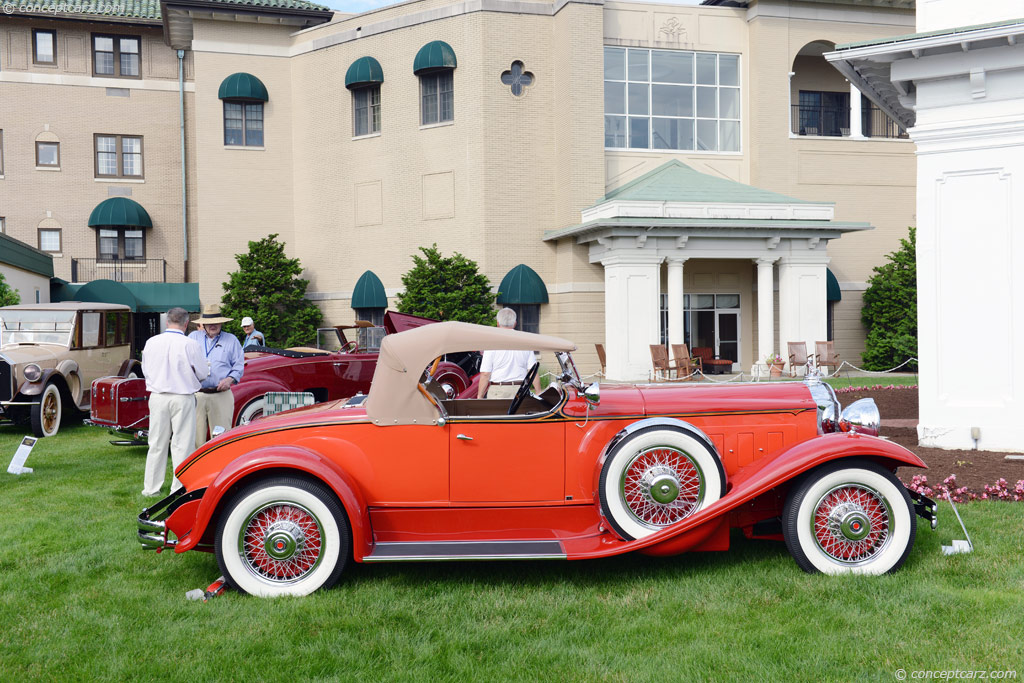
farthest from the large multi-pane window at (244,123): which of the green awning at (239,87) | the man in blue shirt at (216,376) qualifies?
the man in blue shirt at (216,376)

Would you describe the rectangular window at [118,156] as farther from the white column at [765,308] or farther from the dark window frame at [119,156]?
the white column at [765,308]

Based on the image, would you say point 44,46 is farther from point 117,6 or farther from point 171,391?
point 171,391

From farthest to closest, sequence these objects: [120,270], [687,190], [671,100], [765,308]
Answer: [120,270], [671,100], [765,308], [687,190]

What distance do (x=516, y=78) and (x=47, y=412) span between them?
1934 centimetres

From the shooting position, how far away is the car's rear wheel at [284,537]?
5.18 meters

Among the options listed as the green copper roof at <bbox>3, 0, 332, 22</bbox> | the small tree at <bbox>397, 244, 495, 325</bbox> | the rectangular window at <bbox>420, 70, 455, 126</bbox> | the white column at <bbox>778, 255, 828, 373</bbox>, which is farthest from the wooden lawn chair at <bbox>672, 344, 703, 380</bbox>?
the green copper roof at <bbox>3, 0, 332, 22</bbox>

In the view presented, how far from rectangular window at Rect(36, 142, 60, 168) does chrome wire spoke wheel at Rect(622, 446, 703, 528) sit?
3390cm

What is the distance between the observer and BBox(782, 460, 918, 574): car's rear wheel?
17.3 ft

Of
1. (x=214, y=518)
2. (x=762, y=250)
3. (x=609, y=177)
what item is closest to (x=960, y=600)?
(x=214, y=518)

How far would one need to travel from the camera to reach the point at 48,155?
32.5m

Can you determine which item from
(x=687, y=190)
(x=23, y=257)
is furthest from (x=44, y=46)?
(x=687, y=190)

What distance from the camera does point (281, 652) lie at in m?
4.34

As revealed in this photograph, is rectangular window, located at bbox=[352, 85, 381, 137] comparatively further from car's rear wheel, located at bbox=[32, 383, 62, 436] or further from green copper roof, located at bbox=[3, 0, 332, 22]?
car's rear wheel, located at bbox=[32, 383, 62, 436]

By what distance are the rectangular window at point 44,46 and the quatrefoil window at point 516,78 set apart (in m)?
18.4
